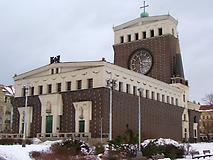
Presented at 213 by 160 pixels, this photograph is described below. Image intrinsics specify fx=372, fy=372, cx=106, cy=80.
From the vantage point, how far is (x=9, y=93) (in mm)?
105812

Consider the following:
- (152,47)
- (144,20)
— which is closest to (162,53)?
(152,47)

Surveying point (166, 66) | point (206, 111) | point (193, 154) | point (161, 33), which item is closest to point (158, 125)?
point (166, 66)

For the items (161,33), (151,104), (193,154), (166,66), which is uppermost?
(161,33)

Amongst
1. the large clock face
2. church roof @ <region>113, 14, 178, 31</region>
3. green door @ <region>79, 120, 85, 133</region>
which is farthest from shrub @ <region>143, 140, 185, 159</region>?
church roof @ <region>113, 14, 178, 31</region>

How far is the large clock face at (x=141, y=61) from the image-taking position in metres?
93.8

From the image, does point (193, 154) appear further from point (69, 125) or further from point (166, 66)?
point (166, 66)

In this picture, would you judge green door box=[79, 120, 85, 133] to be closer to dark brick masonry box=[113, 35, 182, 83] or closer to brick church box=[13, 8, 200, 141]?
brick church box=[13, 8, 200, 141]

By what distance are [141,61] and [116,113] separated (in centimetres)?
3345

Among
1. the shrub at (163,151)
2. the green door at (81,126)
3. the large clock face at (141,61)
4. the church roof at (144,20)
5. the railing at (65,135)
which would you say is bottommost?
the shrub at (163,151)

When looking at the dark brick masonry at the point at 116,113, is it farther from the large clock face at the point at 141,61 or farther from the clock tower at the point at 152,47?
the large clock face at the point at 141,61

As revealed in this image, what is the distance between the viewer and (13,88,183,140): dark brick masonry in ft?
208

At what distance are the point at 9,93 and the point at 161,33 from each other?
46.0 meters

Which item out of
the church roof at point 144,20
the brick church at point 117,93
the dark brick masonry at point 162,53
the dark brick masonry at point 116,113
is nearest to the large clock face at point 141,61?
the brick church at point 117,93

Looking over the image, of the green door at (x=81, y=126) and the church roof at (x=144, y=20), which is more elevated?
the church roof at (x=144, y=20)
